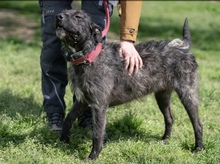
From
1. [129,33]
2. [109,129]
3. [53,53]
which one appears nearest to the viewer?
[129,33]

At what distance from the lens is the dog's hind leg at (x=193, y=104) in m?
4.79

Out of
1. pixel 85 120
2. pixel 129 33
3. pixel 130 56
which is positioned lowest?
pixel 85 120

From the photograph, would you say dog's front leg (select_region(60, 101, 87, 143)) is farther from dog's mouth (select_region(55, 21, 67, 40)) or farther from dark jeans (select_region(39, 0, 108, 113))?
dog's mouth (select_region(55, 21, 67, 40))

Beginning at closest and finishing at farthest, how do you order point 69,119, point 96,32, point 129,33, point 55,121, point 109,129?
point 96,32
point 129,33
point 69,119
point 55,121
point 109,129

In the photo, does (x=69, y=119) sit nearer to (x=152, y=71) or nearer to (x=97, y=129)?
(x=97, y=129)

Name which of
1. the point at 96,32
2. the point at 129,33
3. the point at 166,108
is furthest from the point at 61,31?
the point at 166,108

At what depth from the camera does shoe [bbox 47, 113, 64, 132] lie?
17.0ft

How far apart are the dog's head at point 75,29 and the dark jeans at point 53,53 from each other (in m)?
0.64

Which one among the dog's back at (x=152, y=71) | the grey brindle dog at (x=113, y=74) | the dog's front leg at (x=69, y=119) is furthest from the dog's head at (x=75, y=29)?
the dog's front leg at (x=69, y=119)

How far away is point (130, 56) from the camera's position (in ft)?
14.8

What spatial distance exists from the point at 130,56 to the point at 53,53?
3.59 ft

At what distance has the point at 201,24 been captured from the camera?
→ 14219 millimetres

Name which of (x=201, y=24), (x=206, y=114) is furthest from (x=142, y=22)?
(x=206, y=114)

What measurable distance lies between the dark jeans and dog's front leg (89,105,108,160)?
0.97 metres
